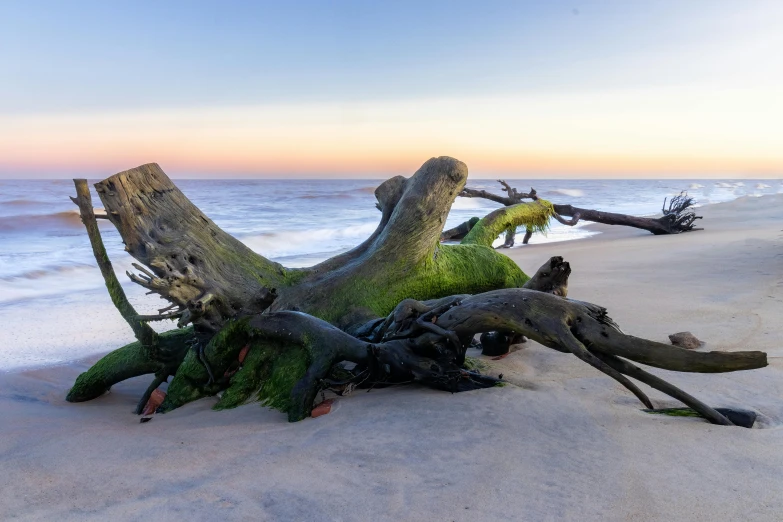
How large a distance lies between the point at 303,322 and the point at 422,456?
1356mm

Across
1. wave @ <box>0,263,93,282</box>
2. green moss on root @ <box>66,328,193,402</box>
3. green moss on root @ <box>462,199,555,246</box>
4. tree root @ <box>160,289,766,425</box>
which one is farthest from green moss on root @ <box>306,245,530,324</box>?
wave @ <box>0,263,93,282</box>

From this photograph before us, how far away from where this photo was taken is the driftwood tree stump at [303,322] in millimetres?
3363

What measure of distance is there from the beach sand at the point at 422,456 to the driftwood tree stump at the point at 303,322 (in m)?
0.18

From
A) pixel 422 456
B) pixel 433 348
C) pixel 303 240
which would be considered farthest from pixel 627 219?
pixel 422 456

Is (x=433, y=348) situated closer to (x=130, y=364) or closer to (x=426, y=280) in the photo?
(x=426, y=280)

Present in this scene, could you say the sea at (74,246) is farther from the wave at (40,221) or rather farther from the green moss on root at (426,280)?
the green moss on root at (426,280)

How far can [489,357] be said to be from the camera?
4773 millimetres

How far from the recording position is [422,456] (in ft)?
9.46

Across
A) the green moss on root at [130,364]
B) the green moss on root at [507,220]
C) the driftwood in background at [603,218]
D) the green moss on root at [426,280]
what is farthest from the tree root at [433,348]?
the driftwood in background at [603,218]

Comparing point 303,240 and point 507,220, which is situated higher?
point 507,220

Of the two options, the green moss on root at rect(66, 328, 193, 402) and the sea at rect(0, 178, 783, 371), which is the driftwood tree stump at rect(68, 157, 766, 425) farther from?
the sea at rect(0, 178, 783, 371)

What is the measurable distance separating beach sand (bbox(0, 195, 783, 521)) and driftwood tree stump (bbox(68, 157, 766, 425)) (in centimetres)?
18

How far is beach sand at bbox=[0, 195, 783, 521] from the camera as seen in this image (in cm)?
245

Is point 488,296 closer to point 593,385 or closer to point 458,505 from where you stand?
point 593,385
